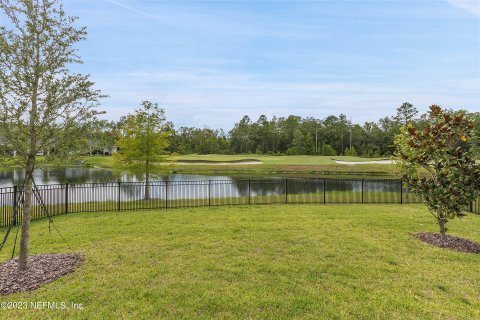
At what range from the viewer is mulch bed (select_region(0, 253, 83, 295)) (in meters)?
4.51

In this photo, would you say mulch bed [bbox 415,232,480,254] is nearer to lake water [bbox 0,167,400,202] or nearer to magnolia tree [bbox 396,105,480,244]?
magnolia tree [bbox 396,105,480,244]

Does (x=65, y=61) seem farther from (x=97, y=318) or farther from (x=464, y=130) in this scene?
(x=464, y=130)

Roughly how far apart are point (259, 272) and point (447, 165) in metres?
5.46

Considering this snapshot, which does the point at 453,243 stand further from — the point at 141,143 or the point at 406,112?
the point at 406,112

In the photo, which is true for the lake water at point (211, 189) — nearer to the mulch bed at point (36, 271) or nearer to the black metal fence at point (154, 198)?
the black metal fence at point (154, 198)

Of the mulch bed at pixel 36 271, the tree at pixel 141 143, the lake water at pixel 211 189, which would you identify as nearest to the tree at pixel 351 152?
the lake water at pixel 211 189

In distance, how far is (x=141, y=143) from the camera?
1521 centimetres

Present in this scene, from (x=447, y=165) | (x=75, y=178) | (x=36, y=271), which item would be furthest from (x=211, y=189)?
(x=36, y=271)

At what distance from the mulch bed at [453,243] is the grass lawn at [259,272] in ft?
1.26

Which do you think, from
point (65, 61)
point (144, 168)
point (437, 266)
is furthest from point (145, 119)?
point (437, 266)

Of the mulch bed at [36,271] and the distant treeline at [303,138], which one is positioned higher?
the distant treeline at [303,138]

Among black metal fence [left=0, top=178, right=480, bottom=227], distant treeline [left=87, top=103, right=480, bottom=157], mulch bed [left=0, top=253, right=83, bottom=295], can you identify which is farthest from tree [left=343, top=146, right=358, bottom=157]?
mulch bed [left=0, top=253, right=83, bottom=295]

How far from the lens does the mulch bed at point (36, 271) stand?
14.8 feet

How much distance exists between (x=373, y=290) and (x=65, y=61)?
6535 millimetres
